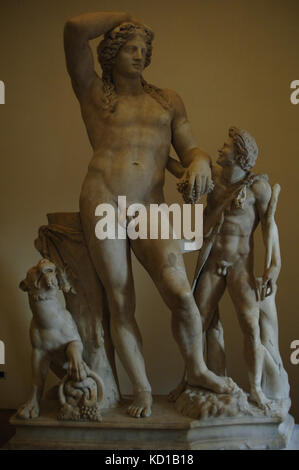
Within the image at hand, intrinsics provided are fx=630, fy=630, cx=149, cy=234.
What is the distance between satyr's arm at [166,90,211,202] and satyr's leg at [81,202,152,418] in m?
0.48

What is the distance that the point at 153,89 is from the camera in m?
3.66

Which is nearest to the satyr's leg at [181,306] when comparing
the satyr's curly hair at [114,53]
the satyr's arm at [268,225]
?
the satyr's arm at [268,225]

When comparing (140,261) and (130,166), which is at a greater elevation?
(130,166)

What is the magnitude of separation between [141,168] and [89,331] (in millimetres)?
943

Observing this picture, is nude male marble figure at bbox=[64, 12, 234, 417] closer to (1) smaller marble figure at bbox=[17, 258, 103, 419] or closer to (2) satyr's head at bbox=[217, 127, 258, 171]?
(2) satyr's head at bbox=[217, 127, 258, 171]

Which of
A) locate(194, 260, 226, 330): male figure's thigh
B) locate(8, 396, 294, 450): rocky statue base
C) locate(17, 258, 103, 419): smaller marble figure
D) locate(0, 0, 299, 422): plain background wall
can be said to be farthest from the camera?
locate(0, 0, 299, 422): plain background wall

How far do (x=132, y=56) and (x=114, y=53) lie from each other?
0.35ft

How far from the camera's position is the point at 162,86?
16.6ft

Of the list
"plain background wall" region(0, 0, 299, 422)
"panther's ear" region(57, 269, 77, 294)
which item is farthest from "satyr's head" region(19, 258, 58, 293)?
"plain background wall" region(0, 0, 299, 422)

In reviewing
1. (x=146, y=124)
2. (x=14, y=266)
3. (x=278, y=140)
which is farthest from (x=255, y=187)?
(x=14, y=266)

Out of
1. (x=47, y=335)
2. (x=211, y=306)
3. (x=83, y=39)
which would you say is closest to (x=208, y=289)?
(x=211, y=306)

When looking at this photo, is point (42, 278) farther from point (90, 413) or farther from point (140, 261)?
point (90, 413)

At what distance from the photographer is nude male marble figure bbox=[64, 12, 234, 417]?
329cm

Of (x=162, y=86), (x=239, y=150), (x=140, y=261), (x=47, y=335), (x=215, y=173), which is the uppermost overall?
(x=162, y=86)
